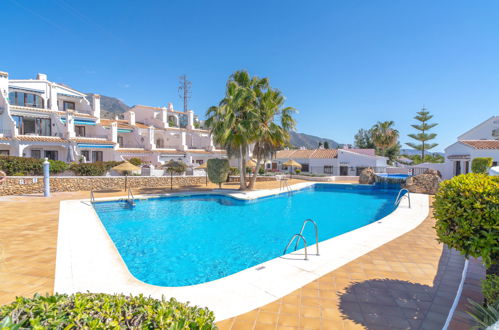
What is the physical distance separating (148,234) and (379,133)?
45794 millimetres

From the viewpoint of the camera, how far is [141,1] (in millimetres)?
16516

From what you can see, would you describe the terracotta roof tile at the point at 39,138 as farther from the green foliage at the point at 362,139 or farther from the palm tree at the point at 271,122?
the green foliage at the point at 362,139

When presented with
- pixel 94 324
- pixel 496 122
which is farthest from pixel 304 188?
pixel 496 122

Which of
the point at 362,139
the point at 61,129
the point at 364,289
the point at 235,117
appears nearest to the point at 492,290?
the point at 364,289

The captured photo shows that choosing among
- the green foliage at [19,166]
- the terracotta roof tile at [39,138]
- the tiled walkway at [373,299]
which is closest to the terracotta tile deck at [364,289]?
the tiled walkway at [373,299]

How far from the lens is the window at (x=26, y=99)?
25922mm

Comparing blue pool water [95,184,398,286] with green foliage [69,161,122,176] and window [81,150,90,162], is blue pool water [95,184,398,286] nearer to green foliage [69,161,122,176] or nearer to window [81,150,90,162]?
green foliage [69,161,122,176]

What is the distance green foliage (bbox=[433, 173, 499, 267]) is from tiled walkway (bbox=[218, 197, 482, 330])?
1.01 m

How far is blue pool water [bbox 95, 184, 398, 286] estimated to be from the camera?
23.7ft

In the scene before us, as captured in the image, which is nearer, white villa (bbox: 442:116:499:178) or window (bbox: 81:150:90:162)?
white villa (bbox: 442:116:499:178)

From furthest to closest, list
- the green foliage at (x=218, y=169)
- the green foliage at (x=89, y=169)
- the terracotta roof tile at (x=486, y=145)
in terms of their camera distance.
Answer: the terracotta roof tile at (x=486, y=145), the green foliage at (x=218, y=169), the green foliage at (x=89, y=169)

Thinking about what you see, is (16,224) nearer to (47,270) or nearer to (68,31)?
(47,270)

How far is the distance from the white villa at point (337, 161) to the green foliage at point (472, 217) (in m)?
34.7

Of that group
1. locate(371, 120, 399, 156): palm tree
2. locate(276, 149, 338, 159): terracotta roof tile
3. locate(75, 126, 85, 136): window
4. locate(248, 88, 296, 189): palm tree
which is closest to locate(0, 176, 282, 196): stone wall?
locate(248, 88, 296, 189): palm tree
